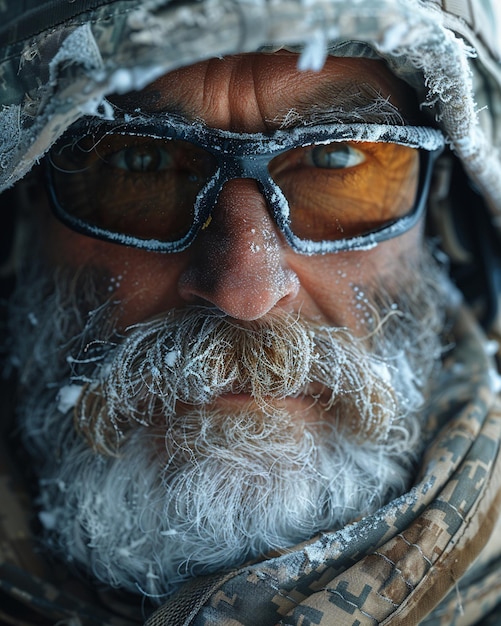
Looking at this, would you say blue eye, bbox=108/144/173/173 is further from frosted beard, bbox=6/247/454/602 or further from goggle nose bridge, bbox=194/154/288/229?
frosted beard, bbox=6/247/454/602

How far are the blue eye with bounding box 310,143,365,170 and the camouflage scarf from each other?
58 centimetres

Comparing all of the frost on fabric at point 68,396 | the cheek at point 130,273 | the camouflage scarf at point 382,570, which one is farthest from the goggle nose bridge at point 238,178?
the camouflage scarf at point 382,570

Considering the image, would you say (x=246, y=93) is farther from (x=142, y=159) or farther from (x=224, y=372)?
(x=224, y=372)

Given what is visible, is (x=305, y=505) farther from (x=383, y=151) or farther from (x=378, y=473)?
(x=383, y=151)

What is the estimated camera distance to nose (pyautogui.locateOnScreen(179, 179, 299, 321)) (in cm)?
114

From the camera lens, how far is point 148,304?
51.7 inches

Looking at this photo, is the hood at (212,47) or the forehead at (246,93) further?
the forehead at (246,93)

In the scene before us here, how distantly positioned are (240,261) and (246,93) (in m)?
0.31

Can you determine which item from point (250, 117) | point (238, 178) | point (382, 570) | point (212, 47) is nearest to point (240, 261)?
point (238, 178)

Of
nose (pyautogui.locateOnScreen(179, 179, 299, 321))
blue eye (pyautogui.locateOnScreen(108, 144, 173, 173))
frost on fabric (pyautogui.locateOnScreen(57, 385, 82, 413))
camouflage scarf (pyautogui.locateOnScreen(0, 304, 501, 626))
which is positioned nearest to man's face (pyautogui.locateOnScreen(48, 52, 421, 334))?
nose (pyautogui.locateOnScreen(179, 179, 299, 321))

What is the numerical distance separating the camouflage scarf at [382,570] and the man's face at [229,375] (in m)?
0.09

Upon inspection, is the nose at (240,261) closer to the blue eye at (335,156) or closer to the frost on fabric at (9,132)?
the blue eye at (335,156)

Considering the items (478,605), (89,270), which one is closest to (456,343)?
(478,605)

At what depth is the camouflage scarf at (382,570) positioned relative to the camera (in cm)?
108
